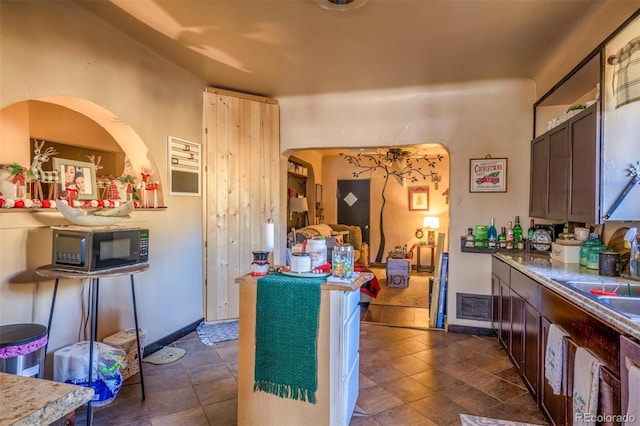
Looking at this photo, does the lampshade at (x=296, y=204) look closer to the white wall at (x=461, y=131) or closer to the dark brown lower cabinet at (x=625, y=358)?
the white wall at (x=461, y=131)

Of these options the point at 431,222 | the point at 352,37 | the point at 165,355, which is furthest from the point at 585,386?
the point at 431,222

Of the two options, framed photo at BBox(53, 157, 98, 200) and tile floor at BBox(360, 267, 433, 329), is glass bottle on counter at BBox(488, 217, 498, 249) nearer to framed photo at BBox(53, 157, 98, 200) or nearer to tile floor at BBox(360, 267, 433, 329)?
tile floor at BBox(360, 267, 433, 329)

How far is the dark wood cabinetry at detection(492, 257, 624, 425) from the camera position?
1431 millimetres

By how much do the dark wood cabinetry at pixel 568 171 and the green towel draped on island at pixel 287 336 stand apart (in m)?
1.87

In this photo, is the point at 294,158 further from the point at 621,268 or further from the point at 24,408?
the point at 24,408

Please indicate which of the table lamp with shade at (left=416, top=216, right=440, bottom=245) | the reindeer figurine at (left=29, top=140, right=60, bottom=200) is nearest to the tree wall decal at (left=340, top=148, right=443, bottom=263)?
the table lamp with shade at (left=416, top=216, right=440, bottom=245)

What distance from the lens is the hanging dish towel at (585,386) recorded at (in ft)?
4.87

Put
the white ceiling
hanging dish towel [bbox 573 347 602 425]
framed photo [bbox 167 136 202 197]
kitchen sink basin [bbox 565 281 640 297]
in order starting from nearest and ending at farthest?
hanging dish towel [bbox 573 347 602 425] → kitchen sink basin [bbox 565 281 640 297] → the white ceiling → framed photo [bbox 167 136 202 197]

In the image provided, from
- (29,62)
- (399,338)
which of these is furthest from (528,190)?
(29,62)

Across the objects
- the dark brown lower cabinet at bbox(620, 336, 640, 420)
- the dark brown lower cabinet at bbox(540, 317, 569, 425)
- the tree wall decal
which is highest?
the tree wall decal

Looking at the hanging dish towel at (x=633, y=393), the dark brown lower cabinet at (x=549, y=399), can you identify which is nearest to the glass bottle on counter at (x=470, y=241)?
the dark brown lower cabinet at (x=549, y=399)

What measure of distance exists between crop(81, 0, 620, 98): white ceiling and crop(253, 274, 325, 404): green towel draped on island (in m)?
1.84

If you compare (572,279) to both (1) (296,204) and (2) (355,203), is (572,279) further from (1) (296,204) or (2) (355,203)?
(2) (355,203)

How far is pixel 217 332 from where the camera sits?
3.65 meters
